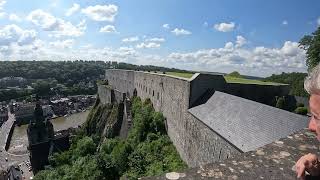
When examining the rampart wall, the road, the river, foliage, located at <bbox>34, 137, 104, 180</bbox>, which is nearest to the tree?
the rampart wall

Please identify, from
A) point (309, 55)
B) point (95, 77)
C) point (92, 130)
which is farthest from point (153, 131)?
point (95, 77)

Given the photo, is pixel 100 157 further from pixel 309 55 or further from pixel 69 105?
pixel 69 105

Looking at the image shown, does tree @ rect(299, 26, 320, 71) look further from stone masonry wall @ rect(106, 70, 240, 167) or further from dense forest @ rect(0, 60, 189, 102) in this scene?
dense forest @ rect(0, 60, 189, 102)

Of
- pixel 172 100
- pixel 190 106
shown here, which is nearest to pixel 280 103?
pixel 172 100

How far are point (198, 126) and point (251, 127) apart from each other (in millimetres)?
4737

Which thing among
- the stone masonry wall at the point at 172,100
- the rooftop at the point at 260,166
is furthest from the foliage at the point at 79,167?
the rooftop at the point at 260,166

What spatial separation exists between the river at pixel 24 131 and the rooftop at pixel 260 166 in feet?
239

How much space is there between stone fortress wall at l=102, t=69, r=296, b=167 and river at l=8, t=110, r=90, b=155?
51093mm

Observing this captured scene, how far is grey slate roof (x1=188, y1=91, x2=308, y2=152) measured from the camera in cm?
1093

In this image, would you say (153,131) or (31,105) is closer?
(153,131)

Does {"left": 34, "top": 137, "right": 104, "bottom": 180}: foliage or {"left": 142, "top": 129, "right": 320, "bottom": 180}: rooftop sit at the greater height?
{"left": 142, "top": 129, "right": 320, "bottom": 180}: rooftop

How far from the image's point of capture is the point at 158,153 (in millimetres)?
21516

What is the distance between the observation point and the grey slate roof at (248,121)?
10.9 meters

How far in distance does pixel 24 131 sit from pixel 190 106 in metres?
82.7
